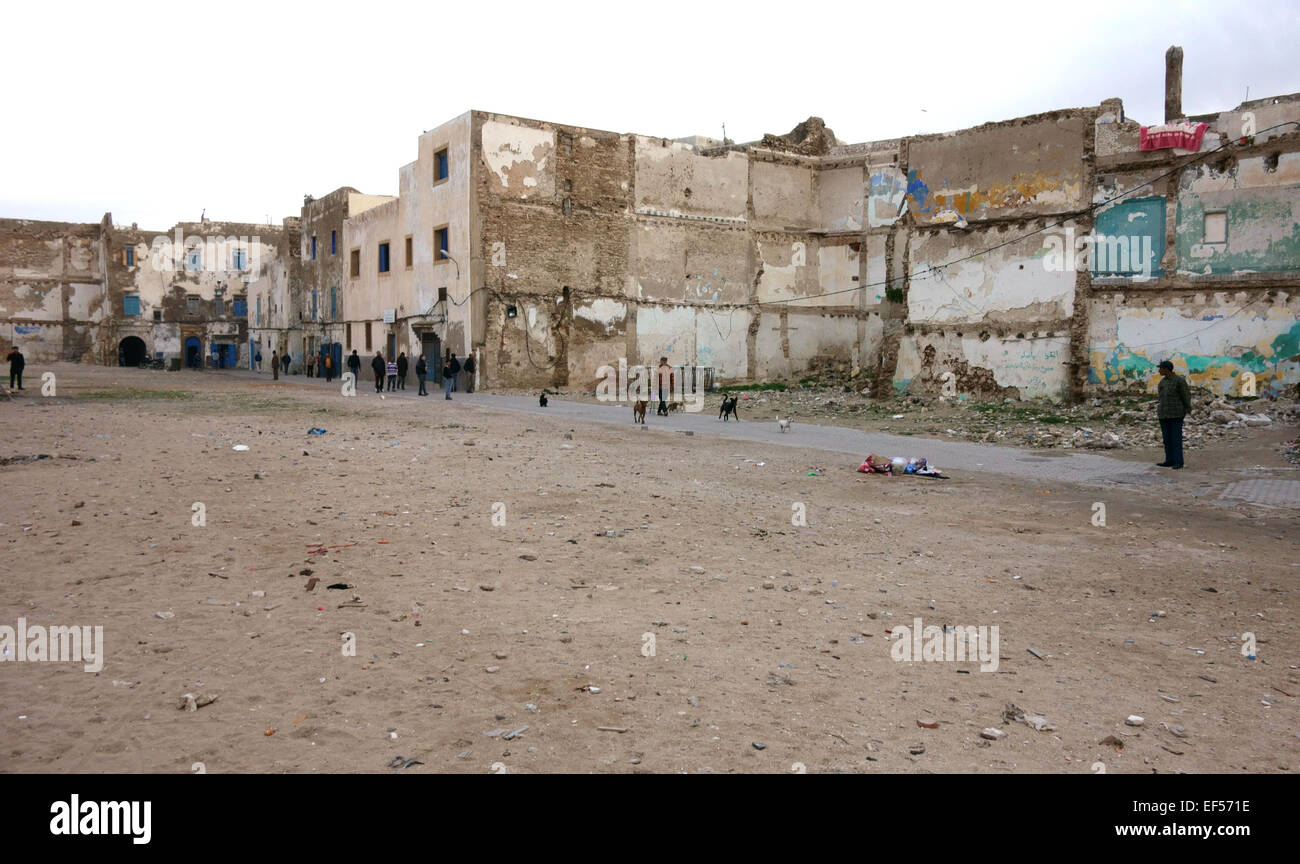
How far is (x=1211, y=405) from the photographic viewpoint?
18047mm

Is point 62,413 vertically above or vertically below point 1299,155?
below

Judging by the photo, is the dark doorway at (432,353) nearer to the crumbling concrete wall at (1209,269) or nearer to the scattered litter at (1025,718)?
the crumbling concrete wall at (1209,269)

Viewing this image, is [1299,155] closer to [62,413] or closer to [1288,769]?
[1288,769]

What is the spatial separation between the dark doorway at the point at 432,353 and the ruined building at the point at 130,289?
1096 inches

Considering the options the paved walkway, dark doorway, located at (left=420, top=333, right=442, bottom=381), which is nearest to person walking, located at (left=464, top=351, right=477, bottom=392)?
dark doorway, located at (left=420, top=333, right=442, bottom=381)

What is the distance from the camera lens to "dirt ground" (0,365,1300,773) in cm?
359

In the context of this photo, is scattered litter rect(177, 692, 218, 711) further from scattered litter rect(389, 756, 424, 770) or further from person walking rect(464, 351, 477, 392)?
person walking rect(464, 351, 477, 392)

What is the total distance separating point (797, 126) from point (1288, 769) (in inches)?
1385

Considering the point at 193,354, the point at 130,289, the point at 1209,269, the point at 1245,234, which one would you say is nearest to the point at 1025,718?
the point at 1209,269

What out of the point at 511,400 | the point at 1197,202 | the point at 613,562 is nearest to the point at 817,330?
the point at 511,400

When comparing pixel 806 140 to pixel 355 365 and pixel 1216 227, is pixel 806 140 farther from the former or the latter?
pixel 355 365

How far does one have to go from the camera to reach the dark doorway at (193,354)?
60031mm

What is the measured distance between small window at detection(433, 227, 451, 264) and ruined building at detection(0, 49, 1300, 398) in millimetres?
137

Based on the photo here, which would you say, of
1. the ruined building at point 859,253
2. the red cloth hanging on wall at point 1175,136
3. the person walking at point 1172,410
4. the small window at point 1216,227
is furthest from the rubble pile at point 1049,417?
the red cloth hanging on wall at point 1175,136
